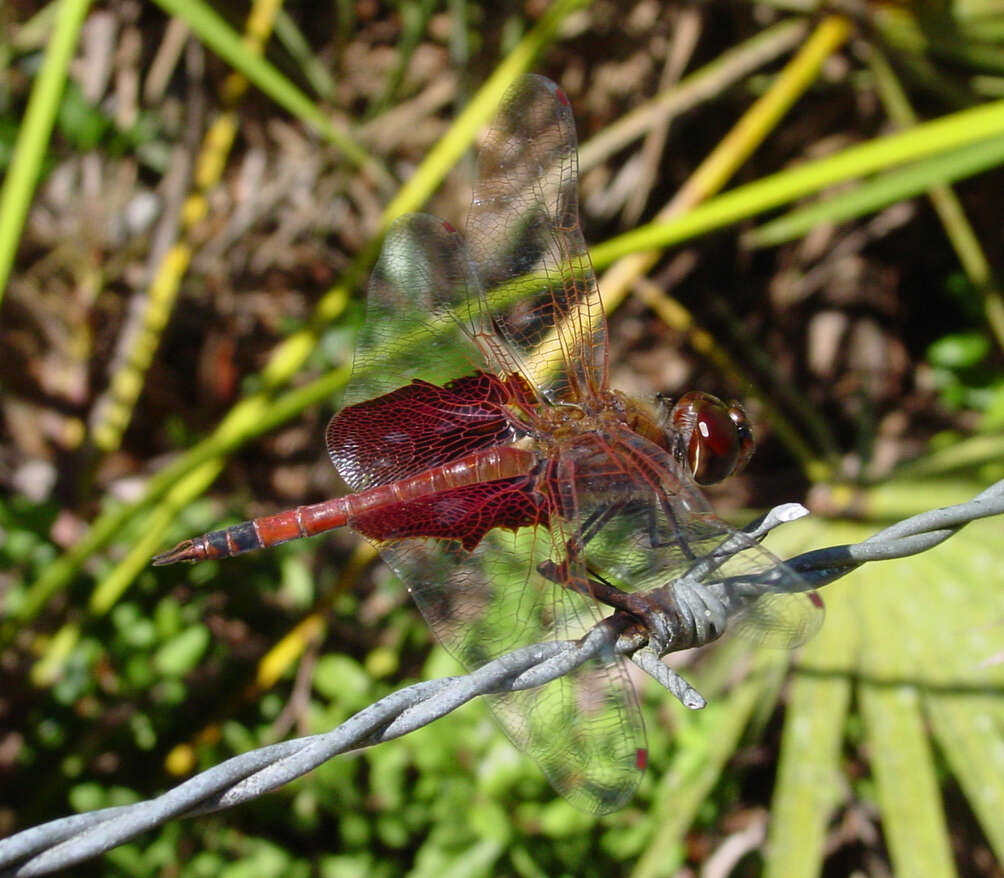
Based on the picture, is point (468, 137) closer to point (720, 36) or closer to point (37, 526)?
point (37, 526)

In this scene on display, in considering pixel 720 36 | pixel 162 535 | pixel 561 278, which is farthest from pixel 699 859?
pixel 720 36

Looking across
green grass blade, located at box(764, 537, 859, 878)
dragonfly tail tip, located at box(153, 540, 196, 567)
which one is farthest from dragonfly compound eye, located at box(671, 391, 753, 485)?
dragonfly tail tip, located at box(153, 540, 196, 567)

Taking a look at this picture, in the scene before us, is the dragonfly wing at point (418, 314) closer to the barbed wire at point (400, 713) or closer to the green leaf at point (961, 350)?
the barbed wire at point (400, 713)

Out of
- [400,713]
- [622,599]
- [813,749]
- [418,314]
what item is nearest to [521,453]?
[418,314]

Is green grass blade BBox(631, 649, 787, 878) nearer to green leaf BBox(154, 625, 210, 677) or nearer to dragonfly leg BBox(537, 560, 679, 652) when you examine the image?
dragonfly leg BBox(537, 560, 679, 652)

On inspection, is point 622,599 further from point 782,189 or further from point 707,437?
point 782,189

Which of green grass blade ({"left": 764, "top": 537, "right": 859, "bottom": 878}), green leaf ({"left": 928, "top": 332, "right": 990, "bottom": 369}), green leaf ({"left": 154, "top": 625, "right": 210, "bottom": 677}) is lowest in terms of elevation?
green leaf ({"left": 928, "top": 332, "right": 990, "bottom": 369})
